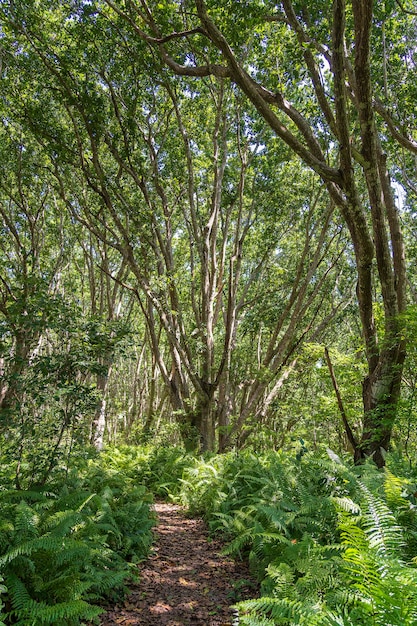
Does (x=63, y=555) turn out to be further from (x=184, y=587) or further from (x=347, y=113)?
(x=347, y=113)

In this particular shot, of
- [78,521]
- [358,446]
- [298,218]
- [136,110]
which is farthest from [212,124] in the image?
[78,521]

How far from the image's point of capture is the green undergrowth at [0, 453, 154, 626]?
297cm

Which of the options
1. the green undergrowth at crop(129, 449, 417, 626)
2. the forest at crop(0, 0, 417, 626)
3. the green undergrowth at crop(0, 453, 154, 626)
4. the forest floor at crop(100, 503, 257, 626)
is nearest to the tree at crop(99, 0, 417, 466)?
the forest at crop(0, 0, 417, 626)

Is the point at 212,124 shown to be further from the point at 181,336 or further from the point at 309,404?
the point at 309,404

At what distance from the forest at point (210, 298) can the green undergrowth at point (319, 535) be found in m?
0.02

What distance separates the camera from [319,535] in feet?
13.3

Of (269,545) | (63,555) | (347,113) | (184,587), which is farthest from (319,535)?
(347,113)

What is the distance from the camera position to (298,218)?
47.3ft

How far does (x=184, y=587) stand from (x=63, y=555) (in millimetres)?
1772

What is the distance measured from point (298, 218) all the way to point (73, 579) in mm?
12977

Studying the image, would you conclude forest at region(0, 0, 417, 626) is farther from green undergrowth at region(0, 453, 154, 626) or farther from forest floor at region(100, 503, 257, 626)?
forest floor at region(100, 503, 257, 626)

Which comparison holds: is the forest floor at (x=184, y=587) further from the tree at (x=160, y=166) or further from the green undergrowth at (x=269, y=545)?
the tree at (x=160, y=166)

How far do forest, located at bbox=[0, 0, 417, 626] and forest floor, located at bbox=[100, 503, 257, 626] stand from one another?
20 cm

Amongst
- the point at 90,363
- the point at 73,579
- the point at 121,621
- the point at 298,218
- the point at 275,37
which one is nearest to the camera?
the point at 73,579
